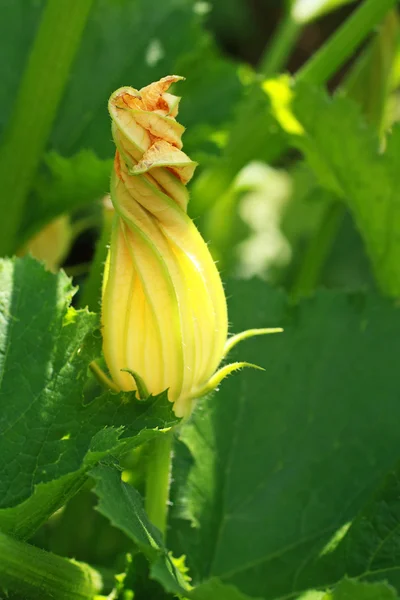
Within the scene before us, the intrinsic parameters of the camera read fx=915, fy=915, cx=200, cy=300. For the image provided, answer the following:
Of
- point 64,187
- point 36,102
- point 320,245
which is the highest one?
point 36,102

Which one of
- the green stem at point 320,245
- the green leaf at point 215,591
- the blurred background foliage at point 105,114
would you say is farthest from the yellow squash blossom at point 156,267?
the green stem at point 320,245

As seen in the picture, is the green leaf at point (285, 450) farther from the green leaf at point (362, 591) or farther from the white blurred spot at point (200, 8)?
the white blurred spot at point (200, 8)

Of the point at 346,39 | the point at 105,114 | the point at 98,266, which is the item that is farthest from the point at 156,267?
the point at 105,114

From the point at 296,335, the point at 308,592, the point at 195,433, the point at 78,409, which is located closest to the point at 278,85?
the point at 296,335

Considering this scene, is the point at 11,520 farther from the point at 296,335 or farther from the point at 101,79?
the point at 101,79

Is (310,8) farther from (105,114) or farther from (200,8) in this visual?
(105,114)
